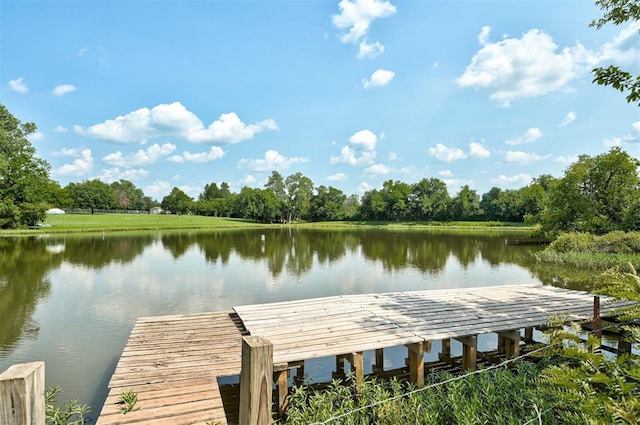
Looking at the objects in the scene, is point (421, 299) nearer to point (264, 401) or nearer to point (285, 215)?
point (264, 401)

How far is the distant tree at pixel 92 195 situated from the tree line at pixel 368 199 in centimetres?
22

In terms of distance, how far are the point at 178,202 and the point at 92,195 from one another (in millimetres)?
21578

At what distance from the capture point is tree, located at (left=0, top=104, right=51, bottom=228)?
4309cm

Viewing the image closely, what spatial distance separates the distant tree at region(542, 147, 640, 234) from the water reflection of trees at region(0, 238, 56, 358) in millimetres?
35492

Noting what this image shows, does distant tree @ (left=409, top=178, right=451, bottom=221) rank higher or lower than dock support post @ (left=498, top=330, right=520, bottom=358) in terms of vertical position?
higher

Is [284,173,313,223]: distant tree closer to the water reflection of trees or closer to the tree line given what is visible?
the tree line

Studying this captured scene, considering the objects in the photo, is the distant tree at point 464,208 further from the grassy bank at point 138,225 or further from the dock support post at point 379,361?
the dock support post at point 379,361

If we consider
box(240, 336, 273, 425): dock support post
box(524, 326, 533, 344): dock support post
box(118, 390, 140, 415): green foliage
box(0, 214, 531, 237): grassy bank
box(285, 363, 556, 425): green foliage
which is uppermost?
box(240, 336, 273, 425): dock support post

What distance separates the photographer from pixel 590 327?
7.68 metres

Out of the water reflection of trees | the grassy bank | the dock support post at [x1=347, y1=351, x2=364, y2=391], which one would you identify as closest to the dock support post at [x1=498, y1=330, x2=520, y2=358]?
the dock support post at [x1=347, y1=351, x2=364, y2=391]

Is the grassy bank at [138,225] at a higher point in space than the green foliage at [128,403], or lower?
higher

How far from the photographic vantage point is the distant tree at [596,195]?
98.0 feet

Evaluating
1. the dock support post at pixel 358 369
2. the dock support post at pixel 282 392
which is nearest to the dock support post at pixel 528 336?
the dock support post at pixel 358 369

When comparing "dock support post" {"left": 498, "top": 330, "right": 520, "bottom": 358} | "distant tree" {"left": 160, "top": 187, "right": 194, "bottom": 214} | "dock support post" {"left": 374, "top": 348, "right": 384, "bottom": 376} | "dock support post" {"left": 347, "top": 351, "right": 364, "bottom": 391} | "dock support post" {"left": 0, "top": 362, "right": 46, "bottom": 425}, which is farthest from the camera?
"distant tree" {"left": 160, "top": 187, "right": 194, "bottom": 214}
